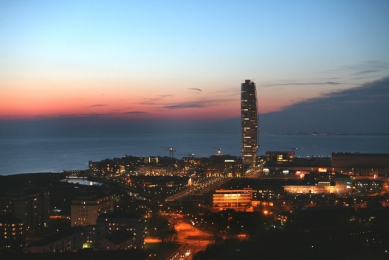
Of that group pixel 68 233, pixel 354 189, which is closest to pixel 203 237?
pixel 68 233

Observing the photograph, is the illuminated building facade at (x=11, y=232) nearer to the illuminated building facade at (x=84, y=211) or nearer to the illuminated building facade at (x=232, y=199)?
the illuminated building facade at (x=84, y=211)

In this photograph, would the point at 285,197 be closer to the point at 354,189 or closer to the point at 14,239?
the point at 354,189

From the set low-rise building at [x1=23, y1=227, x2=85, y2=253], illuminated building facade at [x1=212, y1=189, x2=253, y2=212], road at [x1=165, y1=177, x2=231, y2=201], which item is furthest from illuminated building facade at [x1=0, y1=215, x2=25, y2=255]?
road at [x1=165, y1=177, x2=231, y2=201]

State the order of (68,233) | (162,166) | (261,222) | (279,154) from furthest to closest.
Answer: (279,154)
(162,166)
(261,222)
(68,233)

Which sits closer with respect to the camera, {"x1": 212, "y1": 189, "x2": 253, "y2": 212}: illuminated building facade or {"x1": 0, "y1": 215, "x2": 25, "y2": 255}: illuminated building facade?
{"x1": 0, "y1": 215, "x2": 25, "y2": 255}: illuminated building facade

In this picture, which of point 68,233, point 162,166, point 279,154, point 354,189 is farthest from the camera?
point 279,154

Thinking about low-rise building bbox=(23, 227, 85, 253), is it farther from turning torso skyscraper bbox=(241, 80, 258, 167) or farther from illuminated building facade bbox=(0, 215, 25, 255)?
turning torso skyscraper bbox=(241, 80, 258, 167)

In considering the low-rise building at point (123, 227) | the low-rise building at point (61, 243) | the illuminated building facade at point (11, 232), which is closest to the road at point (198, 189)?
the low-rise building at point (123, 227)

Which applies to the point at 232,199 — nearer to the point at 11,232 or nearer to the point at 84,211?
the point at 84,211
